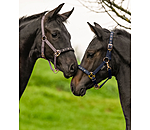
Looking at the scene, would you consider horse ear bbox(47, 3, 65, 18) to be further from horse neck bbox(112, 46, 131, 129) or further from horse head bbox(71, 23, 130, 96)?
horse neck bbox(112, 46, 131, 129)

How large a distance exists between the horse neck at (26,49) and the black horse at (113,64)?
2.42 ft

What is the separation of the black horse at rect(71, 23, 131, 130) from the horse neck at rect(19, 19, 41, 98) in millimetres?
736

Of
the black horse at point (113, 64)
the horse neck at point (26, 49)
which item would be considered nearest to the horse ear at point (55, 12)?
the horse neck at point (26, 49)

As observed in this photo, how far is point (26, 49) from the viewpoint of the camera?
10.5 feet

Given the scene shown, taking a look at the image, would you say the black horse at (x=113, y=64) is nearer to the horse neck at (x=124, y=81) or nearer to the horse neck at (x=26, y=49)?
the horse neck at (x=124, y=81)

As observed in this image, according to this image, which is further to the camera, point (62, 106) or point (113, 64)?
point (62, 106)

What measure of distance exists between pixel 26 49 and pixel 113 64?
1.32 meters

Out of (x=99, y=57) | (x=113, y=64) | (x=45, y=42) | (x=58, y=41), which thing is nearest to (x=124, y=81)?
(x=113, y=64)

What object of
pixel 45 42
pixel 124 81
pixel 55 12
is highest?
pixel 55 12

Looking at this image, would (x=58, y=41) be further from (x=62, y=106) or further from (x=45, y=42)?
(x=62, y=106)

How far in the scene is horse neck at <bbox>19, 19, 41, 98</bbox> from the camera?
3195mm

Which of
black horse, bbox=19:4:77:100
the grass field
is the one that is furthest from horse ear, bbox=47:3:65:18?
the grass field
